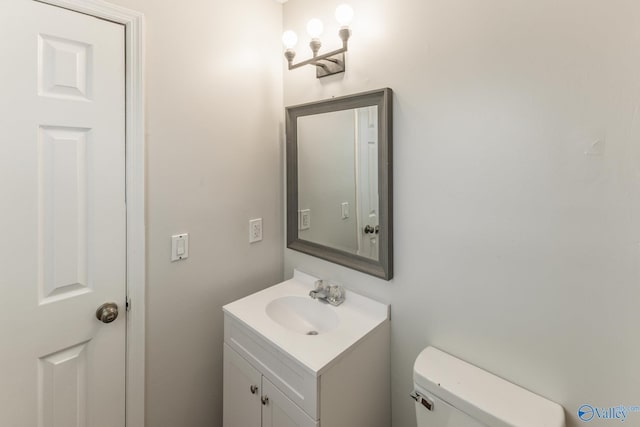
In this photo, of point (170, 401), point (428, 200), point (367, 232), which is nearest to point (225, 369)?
point (170, 401)

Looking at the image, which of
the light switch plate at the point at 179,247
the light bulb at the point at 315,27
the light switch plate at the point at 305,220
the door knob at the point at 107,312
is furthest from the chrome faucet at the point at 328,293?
the light bulb at the point at 315,27

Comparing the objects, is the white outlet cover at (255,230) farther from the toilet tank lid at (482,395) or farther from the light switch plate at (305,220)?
the toilet tank lid at (482,395)

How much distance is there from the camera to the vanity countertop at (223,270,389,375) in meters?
1.00

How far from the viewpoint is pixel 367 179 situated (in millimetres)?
1289

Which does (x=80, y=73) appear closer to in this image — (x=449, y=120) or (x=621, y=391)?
(x=449, y=120)

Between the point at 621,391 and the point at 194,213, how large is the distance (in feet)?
5.07

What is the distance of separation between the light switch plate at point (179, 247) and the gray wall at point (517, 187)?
0.87 metres

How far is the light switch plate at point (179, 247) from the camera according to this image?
1.26 metres

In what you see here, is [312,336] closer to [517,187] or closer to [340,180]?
[340,180]

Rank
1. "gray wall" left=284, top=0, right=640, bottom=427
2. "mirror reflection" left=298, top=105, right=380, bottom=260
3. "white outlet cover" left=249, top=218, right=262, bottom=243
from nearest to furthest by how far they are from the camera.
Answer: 1. "gray wall" left=284, top=0, right=640, bottom=427
2. "mirror reflection" left=298, top=105, right=380, bottom=260
3. "white outlet cover" left=249, top=218, right=262, bottom=243

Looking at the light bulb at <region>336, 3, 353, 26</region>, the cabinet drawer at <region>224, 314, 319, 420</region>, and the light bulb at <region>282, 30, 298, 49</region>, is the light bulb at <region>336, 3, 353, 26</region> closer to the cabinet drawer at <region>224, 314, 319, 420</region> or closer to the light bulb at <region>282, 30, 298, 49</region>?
the light bulb at <region>282, 30, 298, 49</region>

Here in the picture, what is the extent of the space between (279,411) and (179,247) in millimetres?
769

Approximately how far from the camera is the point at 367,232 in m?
1.31

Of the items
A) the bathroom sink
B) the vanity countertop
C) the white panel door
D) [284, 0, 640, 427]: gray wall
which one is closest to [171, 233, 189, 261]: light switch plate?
the white panel door
